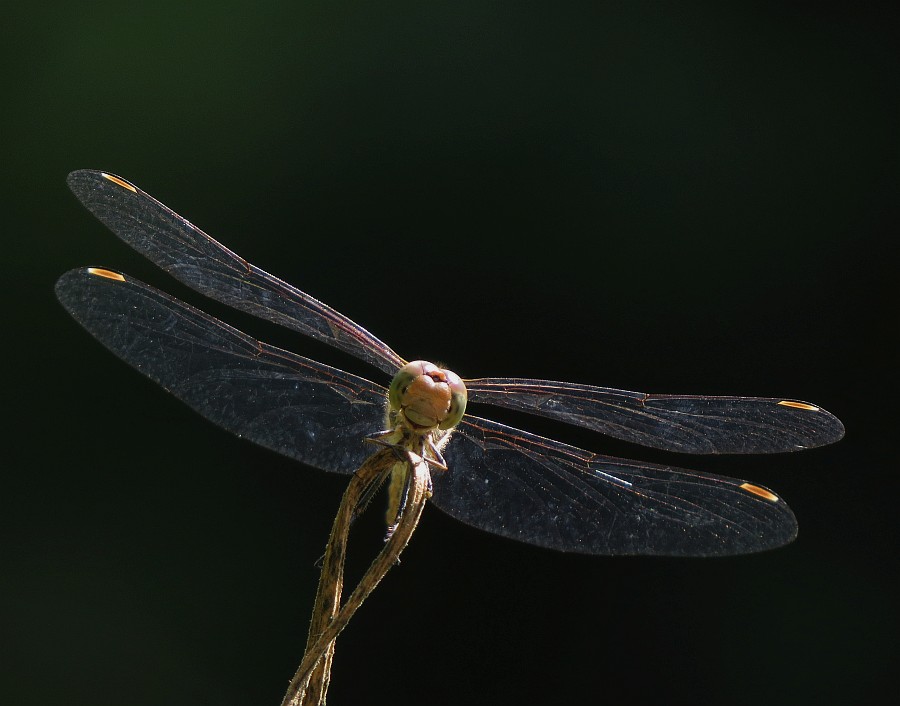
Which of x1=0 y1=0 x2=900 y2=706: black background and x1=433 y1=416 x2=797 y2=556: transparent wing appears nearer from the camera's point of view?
x1=433 y1=416 x2=797 y2=556: transparent wing

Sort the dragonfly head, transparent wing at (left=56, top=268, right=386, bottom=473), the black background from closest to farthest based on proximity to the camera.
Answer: the dragonfly head < transparent wing at (left=56, top=268, right=386, bottom=473) < the black background

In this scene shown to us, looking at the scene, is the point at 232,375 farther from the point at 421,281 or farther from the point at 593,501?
the point at 421,281

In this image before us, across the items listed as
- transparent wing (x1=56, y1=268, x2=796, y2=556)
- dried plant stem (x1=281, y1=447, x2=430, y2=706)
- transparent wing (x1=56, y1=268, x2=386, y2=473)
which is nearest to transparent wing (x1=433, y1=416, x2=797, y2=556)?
transparent wing (x1=56, y1=268, x2=796, y2=556)

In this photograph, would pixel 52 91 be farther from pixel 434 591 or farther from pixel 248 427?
pixel 248 427

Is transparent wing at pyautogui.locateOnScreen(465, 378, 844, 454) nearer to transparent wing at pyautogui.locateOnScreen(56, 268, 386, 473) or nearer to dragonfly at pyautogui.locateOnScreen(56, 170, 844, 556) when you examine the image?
dragonfly at pyautogui.locateOnScreen(56, 170, 844, 556)

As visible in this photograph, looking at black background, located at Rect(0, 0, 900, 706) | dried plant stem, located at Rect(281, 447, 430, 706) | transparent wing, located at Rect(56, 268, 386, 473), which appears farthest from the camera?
black background, located at Rect(0, 0, 900, 706)

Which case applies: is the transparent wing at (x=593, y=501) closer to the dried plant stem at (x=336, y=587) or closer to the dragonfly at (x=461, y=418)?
the dragonfly at (x=461, y=418)

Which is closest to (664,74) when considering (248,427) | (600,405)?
(600,405)
